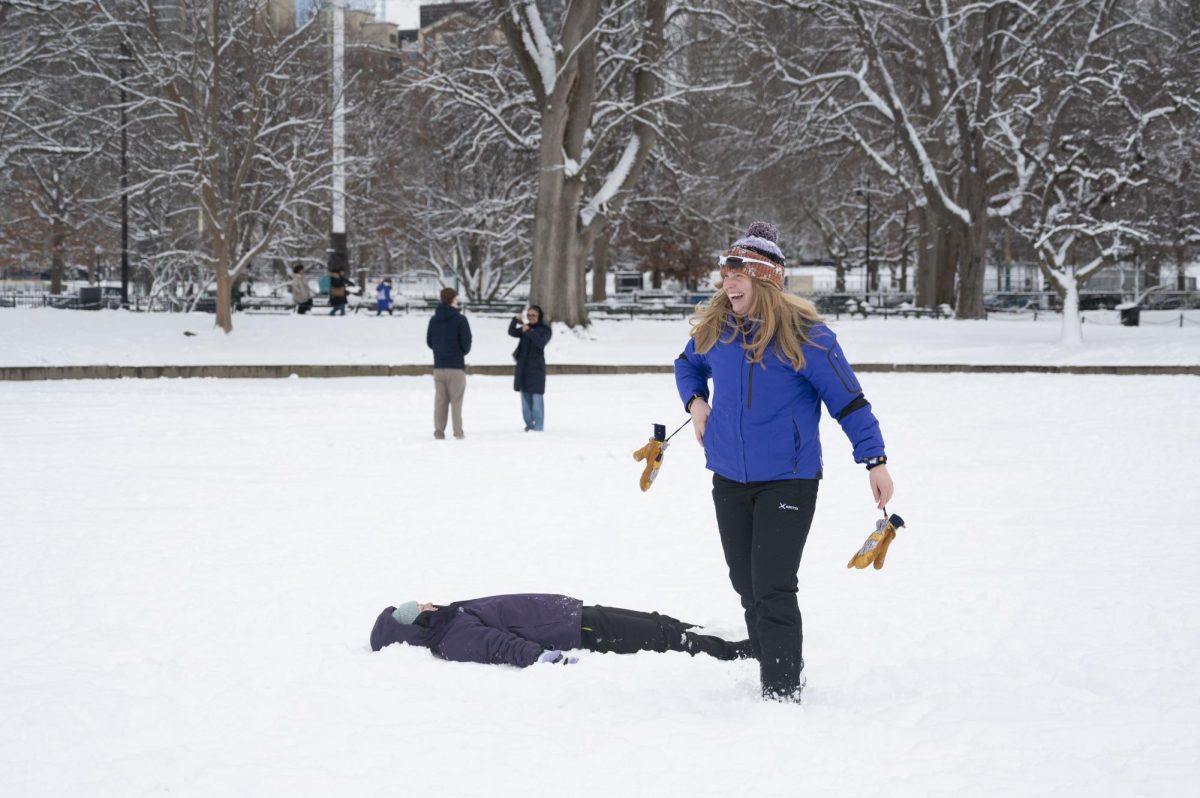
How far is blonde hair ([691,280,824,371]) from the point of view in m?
5.06

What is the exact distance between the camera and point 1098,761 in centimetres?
469

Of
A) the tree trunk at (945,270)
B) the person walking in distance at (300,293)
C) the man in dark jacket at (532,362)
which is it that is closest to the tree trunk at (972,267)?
the tree trunk at (945,270)

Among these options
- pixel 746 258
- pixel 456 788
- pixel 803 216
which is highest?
pixel 803 216

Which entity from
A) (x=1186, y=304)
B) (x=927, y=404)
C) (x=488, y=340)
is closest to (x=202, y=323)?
(x=488, y=340)

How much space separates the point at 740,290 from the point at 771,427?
0.54 m

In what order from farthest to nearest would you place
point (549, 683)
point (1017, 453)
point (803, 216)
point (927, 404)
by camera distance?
point (803, 216)
point (927, 404)
point (1017, 453)
point (549, 683)

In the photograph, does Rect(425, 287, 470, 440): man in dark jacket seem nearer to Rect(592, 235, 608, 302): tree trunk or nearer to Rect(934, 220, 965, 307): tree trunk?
Rect(934, 220, 965, 307): tree trunk

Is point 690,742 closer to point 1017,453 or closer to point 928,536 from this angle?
point 928,536

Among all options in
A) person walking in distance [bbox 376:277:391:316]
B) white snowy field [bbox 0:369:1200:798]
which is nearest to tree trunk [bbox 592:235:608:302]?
person walking in distance [bbox 376:277:391:316]

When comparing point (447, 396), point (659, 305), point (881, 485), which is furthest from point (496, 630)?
point (659, 305)

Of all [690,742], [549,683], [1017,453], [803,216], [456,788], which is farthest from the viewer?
[803,216]

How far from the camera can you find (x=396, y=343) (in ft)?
97.0

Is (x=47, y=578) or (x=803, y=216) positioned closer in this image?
(x=47, y=578)

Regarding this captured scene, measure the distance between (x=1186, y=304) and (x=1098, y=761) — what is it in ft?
151
